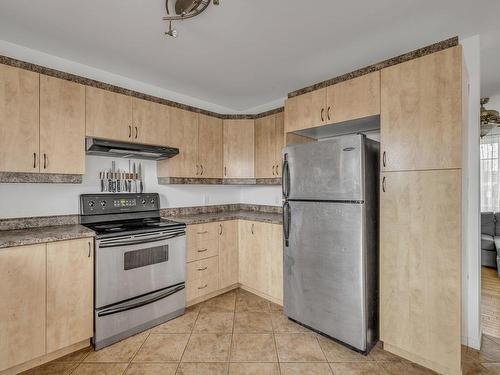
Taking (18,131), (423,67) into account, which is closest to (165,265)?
(18,131)

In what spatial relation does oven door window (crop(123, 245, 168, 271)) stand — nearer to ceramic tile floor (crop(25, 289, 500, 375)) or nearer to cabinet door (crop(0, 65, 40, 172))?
ceramic tile floor (crop(25, 289, 500, 375))

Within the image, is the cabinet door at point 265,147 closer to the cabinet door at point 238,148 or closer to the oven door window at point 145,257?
the cabinet door at point 238,148

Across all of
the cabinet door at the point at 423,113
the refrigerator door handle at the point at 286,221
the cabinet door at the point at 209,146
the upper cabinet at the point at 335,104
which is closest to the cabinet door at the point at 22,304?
the cabinet door at the point at 209,146

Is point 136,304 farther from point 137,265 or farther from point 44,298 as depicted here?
point 44,298

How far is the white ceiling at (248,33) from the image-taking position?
1.76 m

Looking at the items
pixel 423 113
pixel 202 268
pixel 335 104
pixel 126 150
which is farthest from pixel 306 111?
pixel 202 268

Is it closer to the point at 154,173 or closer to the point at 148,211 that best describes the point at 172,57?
the point at 154,173

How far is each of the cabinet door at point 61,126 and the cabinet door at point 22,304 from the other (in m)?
0.72

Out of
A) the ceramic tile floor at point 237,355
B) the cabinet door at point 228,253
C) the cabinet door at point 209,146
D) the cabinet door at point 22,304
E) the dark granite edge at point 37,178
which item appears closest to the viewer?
the cabinet door at point 22,304

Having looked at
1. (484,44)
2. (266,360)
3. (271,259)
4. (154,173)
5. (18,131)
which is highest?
(484,44)

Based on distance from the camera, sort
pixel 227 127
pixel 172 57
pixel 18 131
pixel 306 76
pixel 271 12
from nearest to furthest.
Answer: pixel 271 12, pixel 18 131, pixel 172 57, pixel 306 76, pixel 227 127

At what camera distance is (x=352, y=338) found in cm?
207

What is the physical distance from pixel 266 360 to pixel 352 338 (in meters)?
0.72

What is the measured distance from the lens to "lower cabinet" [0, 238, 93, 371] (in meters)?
1.76
